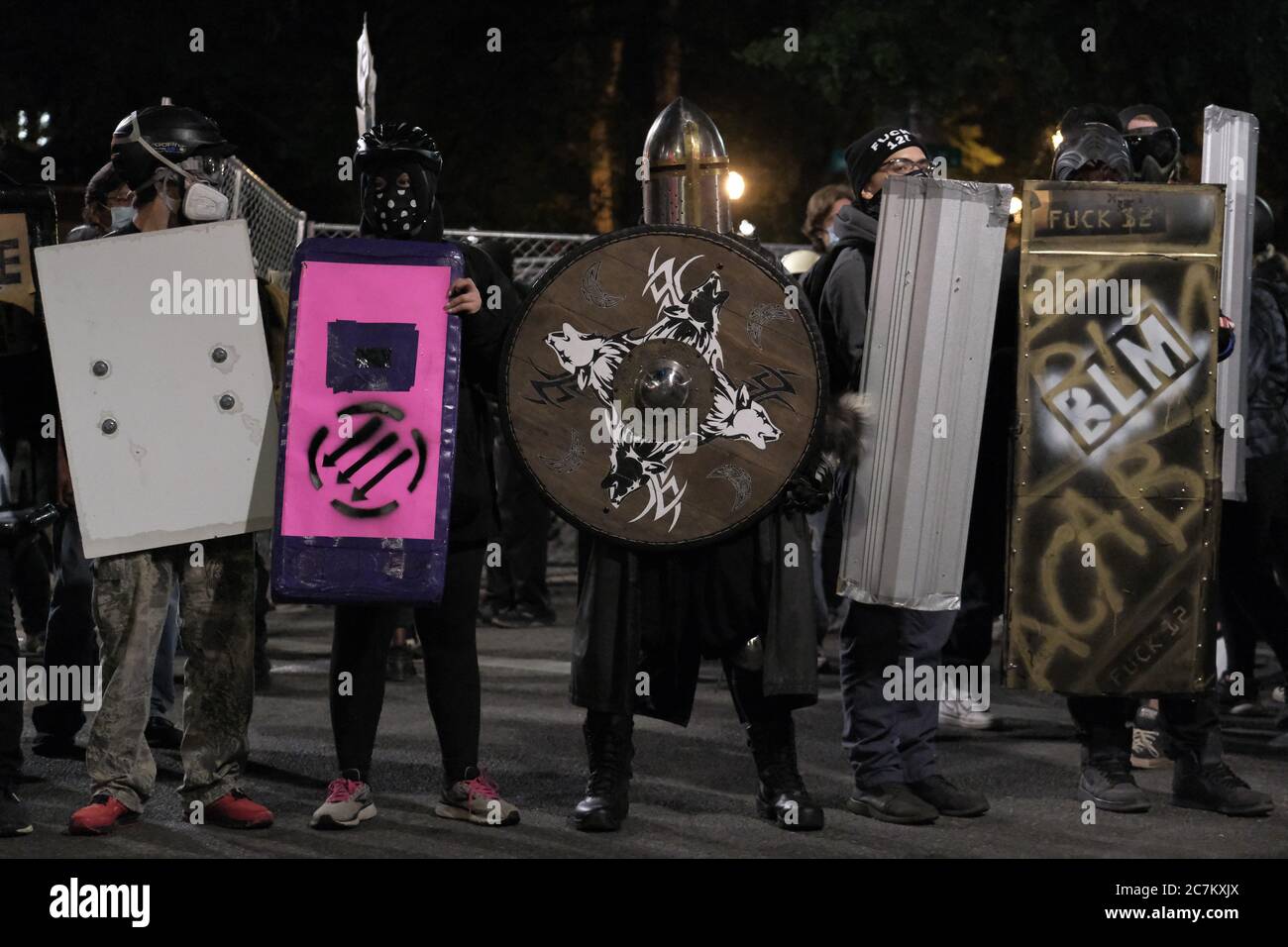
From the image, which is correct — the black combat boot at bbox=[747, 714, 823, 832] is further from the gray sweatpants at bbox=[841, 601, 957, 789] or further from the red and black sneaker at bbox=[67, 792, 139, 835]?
the red and black sneaker at bbox=[67, 792, 139, 835]

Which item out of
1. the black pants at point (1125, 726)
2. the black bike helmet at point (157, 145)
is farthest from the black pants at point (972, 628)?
the black bike helmet at point (157, 145)

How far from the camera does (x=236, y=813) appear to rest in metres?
A: 5.33

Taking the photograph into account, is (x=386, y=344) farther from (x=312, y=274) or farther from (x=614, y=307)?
(x=614, y=307)

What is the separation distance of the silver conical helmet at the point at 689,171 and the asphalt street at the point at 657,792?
179 centimetres

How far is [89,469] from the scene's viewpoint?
17.3 ft

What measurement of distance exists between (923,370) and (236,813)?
2.34 m

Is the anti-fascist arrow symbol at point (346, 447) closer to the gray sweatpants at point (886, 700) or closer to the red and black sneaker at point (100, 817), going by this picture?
the red and black sneaker at point (100, 817)

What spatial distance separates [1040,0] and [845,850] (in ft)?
37.3

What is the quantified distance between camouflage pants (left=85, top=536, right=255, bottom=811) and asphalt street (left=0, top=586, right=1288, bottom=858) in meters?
0.16

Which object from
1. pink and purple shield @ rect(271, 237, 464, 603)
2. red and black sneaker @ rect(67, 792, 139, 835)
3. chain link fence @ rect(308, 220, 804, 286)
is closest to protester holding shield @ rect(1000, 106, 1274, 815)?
pink and purple shield @ rect(271, 237, 464, 603)

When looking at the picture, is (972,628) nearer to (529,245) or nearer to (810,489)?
(810,489)

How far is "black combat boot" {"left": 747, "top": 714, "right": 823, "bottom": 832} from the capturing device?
5.44 meters

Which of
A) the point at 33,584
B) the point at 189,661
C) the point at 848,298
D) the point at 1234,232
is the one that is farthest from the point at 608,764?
the point at 33,584
